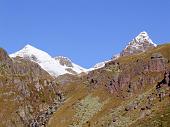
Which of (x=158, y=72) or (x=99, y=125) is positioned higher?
(x=158, y=72)

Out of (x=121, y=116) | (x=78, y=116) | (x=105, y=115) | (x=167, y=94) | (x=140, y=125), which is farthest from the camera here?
(x=78, y=116)

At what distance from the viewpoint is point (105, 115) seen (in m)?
180

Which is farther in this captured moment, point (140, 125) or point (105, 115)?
point (105, 115)

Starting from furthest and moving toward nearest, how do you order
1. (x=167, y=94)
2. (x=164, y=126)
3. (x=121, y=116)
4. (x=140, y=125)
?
(x=121, y=116) → (x=167, y=94) → (x=140, y=125) → (x=164, y=126)

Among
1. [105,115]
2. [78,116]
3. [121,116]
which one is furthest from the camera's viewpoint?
[78,116]

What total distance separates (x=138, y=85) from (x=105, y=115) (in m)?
21.5

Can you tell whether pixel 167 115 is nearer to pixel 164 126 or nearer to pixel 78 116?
pixel 164 126

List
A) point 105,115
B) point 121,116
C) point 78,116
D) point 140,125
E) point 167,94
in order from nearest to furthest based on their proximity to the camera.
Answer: point 140,125 < point 167,94 < point 121,116 < point 105,115 < point 78,116

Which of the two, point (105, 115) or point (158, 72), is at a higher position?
point (158, 72)

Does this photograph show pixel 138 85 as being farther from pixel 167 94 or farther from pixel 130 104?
pixel 167 94

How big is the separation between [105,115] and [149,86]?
847 inches

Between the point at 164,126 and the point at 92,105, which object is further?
the point at 92,105

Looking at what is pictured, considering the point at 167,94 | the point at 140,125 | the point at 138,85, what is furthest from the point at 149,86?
the point at 140,125

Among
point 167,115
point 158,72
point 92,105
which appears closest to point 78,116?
point 92,105
